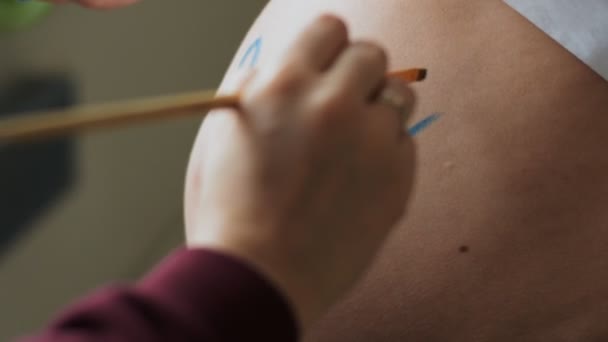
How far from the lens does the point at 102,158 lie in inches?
36.6

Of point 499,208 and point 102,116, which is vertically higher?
point 102,116

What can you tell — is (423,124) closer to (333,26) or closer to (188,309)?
(333,26)

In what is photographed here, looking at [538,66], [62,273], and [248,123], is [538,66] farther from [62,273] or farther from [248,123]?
[62,273]

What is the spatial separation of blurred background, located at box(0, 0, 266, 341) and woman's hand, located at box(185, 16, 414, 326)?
21.9 inches

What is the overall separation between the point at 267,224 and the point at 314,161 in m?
0.03

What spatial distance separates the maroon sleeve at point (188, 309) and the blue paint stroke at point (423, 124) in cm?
20

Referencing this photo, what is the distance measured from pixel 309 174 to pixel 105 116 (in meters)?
0.09

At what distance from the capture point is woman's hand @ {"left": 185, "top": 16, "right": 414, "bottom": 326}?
12.2 inches

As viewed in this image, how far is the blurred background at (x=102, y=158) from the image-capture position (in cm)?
83

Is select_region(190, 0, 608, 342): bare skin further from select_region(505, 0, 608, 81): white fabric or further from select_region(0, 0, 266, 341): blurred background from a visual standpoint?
select_region(0, 0, 266, 341): blurred background

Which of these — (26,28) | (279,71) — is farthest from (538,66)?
(26,28)

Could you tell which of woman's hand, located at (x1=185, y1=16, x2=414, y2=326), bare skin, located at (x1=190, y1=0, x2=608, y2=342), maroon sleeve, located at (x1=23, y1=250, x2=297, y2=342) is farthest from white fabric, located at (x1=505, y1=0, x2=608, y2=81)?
maroon sleeve, located at (x1=23, y1=250, x2=297, y2=342)

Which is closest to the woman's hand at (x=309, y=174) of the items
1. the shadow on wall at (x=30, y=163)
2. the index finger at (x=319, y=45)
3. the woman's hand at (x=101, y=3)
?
the index finger at (x=319, y=45)

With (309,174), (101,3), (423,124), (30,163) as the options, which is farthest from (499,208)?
(30,163)
